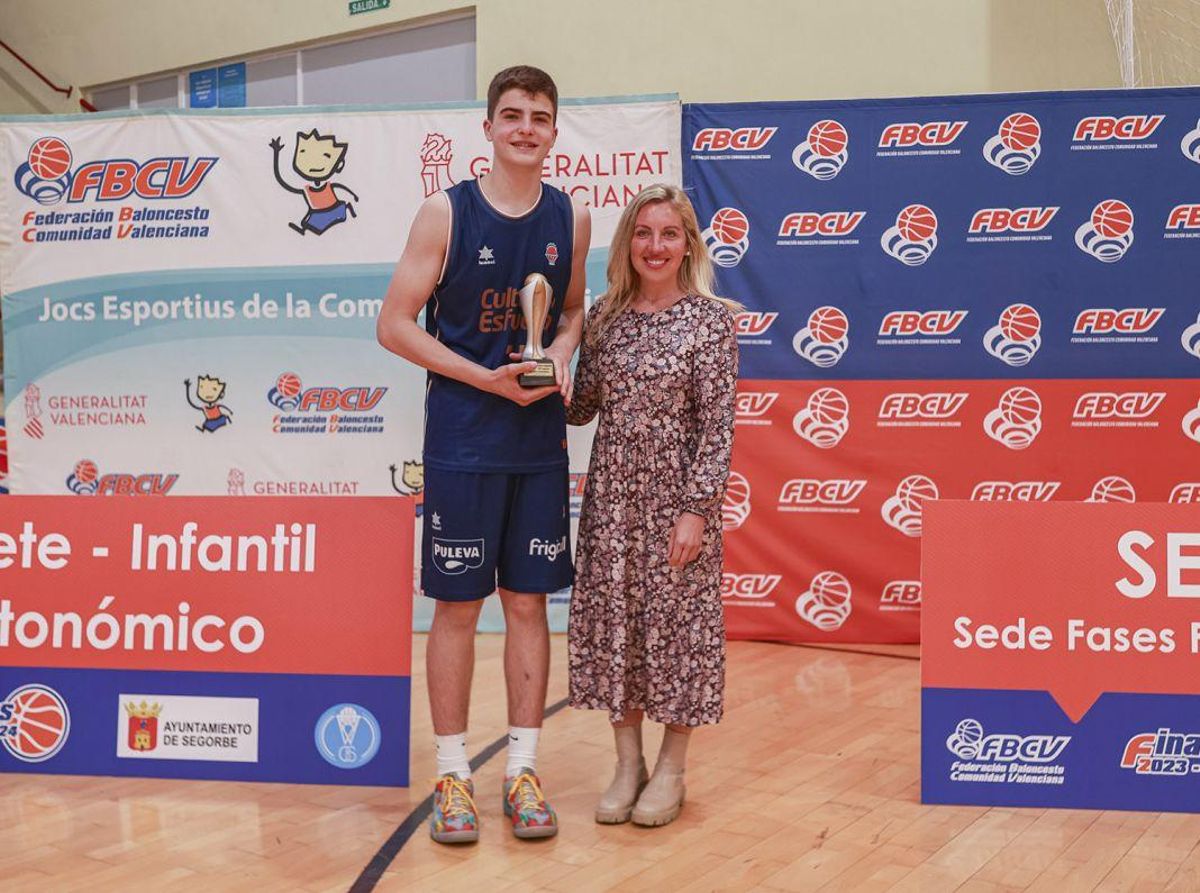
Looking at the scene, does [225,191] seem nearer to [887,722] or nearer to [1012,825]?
[887,722]

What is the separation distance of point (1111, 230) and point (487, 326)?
3096 mm

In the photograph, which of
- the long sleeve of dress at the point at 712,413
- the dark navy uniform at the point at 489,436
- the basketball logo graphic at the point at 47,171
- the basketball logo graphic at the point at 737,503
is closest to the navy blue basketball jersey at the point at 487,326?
the dark navy uniform at the point at 489,436

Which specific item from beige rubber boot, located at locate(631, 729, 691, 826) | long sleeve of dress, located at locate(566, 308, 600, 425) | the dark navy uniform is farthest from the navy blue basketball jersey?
beige rubber boot, located at locate(631, 729, 691, 826)

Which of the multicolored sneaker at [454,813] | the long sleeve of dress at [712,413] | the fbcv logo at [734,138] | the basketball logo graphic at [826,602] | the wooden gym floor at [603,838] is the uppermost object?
the fbcv logo at [734,138]

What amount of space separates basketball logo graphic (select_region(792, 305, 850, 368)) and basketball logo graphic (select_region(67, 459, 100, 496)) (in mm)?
3254

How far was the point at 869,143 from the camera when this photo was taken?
183 inches

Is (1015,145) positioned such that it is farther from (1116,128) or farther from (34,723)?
(34,723)

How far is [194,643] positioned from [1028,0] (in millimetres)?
5228

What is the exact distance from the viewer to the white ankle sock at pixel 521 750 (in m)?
2.70

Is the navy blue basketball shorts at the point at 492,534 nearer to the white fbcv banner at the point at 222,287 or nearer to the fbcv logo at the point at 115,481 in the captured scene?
the white fbcv banner at the point at 222,287

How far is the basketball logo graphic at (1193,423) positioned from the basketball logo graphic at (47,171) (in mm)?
4964

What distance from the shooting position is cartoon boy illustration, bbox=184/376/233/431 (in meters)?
5.04

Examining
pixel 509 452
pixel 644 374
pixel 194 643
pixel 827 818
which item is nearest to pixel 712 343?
pixel 644 374

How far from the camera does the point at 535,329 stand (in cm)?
254
